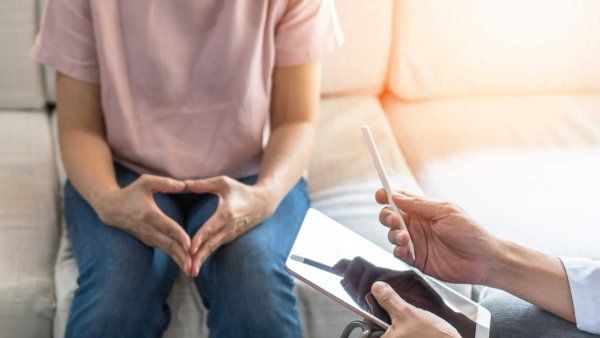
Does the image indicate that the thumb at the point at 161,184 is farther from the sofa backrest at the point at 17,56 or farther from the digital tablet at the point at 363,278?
the sofa backrest at the point at 17,56

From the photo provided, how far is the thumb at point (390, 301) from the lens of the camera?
0.86 m

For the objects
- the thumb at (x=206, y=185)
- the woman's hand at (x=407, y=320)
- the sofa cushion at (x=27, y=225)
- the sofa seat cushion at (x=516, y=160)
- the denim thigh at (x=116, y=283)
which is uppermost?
the woman's hand at (x=407, y=320)

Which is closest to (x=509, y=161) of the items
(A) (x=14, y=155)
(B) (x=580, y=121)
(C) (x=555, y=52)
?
(B) (x=580, y=121)

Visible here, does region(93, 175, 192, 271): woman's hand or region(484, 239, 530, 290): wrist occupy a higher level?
region(484, 239, 530, 290): wrist

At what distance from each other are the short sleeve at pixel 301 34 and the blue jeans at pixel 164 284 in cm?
27

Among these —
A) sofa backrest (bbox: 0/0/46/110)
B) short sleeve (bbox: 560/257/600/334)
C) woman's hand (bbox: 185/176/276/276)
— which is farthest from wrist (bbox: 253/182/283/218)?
sofa backrest (bbox: 0/0/46/110)

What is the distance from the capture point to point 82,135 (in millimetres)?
1171

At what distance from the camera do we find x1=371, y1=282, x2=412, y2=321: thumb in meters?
0.86

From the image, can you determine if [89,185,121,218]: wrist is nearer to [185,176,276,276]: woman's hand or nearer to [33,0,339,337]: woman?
[33,0,339,337]: woman

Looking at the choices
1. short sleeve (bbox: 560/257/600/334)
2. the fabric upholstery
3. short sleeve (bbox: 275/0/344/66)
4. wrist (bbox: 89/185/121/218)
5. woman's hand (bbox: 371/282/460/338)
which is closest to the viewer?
woman's hand (bbox: 371/282/460/338)

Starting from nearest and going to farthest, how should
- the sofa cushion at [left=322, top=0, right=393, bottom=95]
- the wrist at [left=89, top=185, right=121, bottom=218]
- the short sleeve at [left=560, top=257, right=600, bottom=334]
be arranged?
the short sleeve at [left=560, top=257, right=600, bottom=334]
the wrist at [left=89, top=185, right=121, bottom=218]
the sofa cushion at [left=322, top=0, right=393, bottom=95]

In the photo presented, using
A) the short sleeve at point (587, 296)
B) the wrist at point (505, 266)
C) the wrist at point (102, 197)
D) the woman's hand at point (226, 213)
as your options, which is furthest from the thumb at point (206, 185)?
the short sleeve at point (587, 296)

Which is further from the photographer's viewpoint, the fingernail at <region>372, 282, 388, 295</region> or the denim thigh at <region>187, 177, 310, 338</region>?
the denim thigh at <region>187, 177, 310, 338</region>

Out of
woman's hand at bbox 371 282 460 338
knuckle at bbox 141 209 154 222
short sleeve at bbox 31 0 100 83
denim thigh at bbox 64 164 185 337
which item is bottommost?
denim thigh at bbox 64 164 185 337
